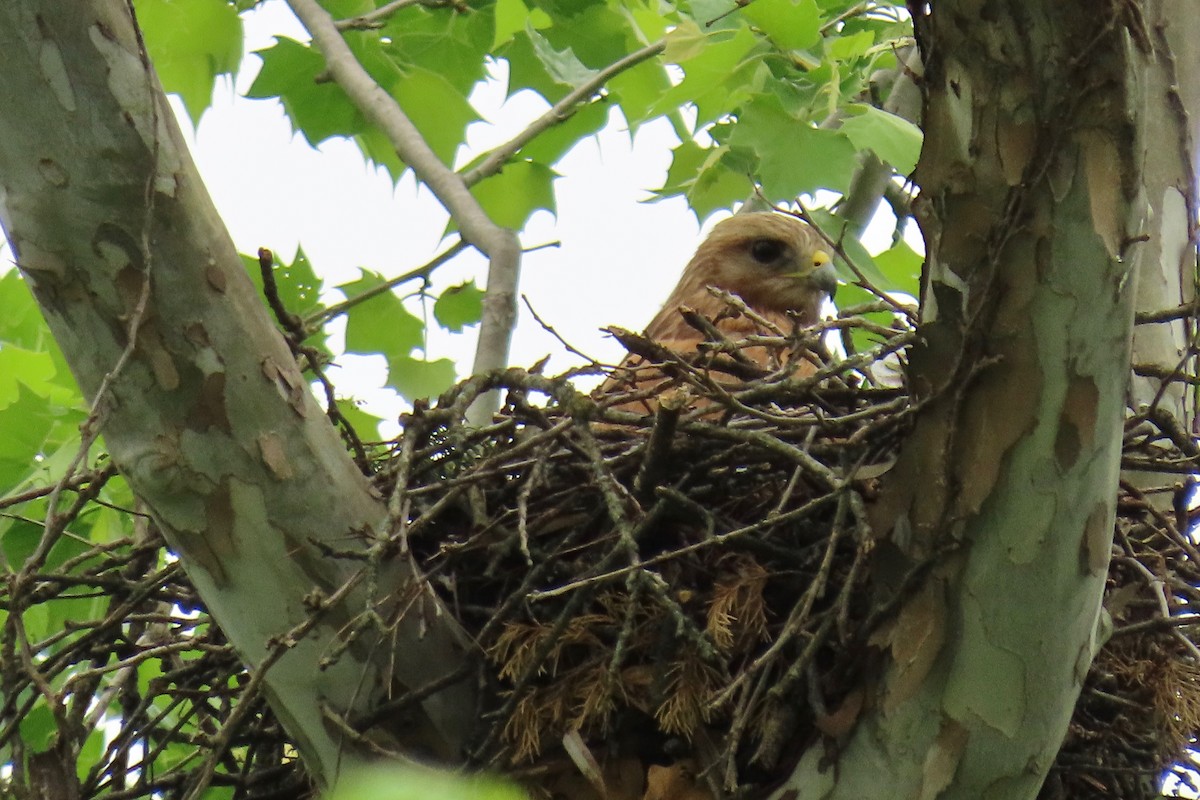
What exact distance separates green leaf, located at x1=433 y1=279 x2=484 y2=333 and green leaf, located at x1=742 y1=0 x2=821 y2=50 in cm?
123

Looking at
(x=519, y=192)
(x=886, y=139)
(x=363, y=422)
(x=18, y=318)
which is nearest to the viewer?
(x=886, y=139)

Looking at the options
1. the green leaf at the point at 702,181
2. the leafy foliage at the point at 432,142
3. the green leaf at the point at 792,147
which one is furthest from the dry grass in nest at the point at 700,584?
the green leaf at the point at 702,181

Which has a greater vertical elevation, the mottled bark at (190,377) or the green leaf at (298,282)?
the green leaf at (298,282)

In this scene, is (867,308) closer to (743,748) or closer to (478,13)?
(743,748)

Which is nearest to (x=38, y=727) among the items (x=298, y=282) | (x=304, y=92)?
(x=298, y=282)

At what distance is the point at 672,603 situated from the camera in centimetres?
224

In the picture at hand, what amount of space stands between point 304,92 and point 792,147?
65.1 inches

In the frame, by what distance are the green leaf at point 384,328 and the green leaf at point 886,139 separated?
1.43m

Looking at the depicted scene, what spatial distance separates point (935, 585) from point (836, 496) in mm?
229

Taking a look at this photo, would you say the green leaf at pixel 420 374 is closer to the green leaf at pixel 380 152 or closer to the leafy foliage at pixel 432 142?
the leafy foliage at pixel 432 142

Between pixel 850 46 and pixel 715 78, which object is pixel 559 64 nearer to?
pixel 715 78

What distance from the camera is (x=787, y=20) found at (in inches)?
137

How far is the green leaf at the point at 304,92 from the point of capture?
4.24 m

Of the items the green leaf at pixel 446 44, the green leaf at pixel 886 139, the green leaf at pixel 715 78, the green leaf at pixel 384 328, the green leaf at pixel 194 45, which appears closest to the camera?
the green leaf at pixel 886 139
